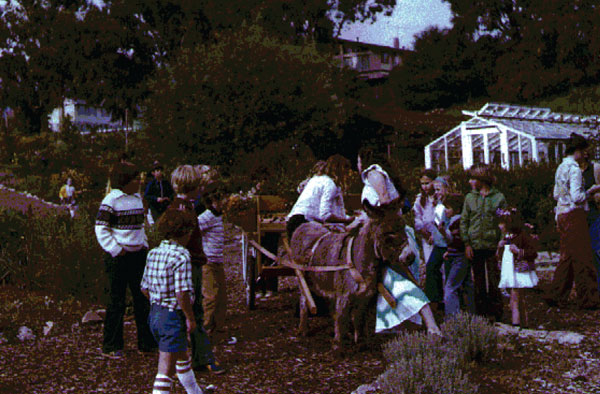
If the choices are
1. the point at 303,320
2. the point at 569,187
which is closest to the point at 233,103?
the point at 569,187

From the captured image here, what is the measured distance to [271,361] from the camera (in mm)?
6086

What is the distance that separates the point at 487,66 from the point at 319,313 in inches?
1856

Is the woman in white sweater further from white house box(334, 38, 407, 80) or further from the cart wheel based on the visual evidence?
white house box(334, 38, 407, 80)

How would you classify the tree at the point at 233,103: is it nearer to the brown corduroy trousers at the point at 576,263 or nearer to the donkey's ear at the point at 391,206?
the brown corduroy trousers at the point at 576,263

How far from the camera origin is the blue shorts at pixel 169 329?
4484 millimetres

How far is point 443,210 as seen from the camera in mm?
7137

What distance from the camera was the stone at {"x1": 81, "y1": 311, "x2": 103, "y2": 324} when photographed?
7.66 m

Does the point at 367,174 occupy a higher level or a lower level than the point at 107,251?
higher

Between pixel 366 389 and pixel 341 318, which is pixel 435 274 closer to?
pixel 341 318

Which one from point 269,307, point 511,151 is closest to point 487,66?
point 511,151

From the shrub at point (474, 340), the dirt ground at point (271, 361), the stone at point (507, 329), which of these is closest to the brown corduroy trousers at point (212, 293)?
the dirt ground at point (271, 361)

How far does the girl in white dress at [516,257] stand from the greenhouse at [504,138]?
60.6 feet

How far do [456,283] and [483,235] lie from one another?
1.90ft

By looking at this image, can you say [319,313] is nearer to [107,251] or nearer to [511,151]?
[107,251]
